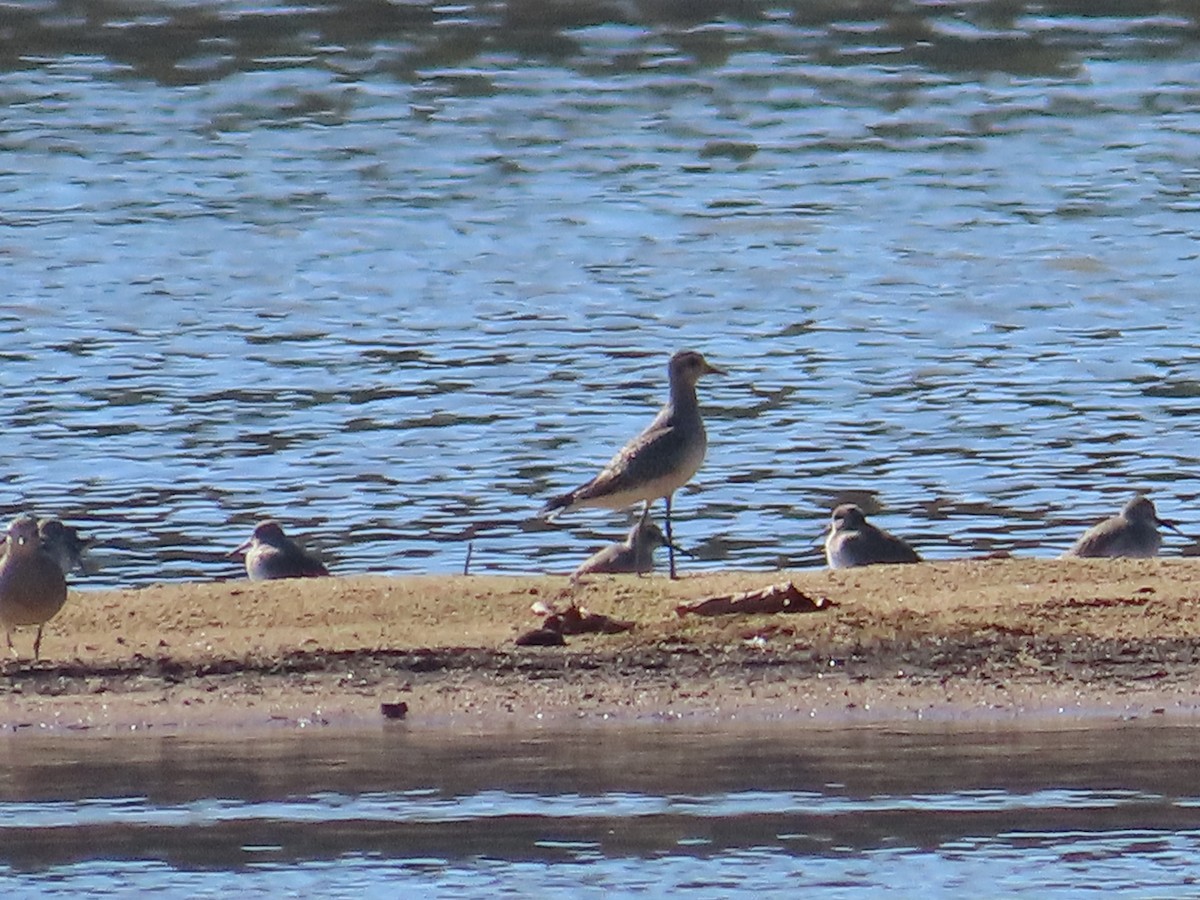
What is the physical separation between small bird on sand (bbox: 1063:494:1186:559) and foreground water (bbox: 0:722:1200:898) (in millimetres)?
3900

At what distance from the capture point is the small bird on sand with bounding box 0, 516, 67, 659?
10.9m

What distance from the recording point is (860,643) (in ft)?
34.2

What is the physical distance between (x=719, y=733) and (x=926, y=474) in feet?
21.8

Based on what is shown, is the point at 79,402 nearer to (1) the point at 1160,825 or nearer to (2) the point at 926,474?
(2) the point at 926,474

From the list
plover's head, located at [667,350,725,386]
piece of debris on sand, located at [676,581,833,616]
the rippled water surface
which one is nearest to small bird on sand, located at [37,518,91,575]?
the rippled water surface

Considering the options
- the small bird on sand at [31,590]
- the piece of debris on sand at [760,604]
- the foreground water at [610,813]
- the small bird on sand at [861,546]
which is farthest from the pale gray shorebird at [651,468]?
the foreground water at [610,813]

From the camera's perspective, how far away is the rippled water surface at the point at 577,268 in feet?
51.5

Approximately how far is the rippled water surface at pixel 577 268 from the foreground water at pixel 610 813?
477 cm

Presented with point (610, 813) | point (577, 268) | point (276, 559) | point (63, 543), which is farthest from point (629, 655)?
point (577, 268)

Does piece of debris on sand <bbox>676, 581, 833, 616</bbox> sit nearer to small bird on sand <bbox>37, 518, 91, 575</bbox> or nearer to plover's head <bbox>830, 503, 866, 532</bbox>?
plover's head <bbox>830, 503, 866, 532</bbox>

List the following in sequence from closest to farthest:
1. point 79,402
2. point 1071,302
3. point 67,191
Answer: point 79,402 → point 1071,302 → point 67,191

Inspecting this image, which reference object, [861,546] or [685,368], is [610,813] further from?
[685,368]

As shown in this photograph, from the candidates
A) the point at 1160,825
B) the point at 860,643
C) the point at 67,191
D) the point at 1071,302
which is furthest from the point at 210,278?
the point at 1160,825

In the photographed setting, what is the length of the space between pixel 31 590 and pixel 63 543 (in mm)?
2620
